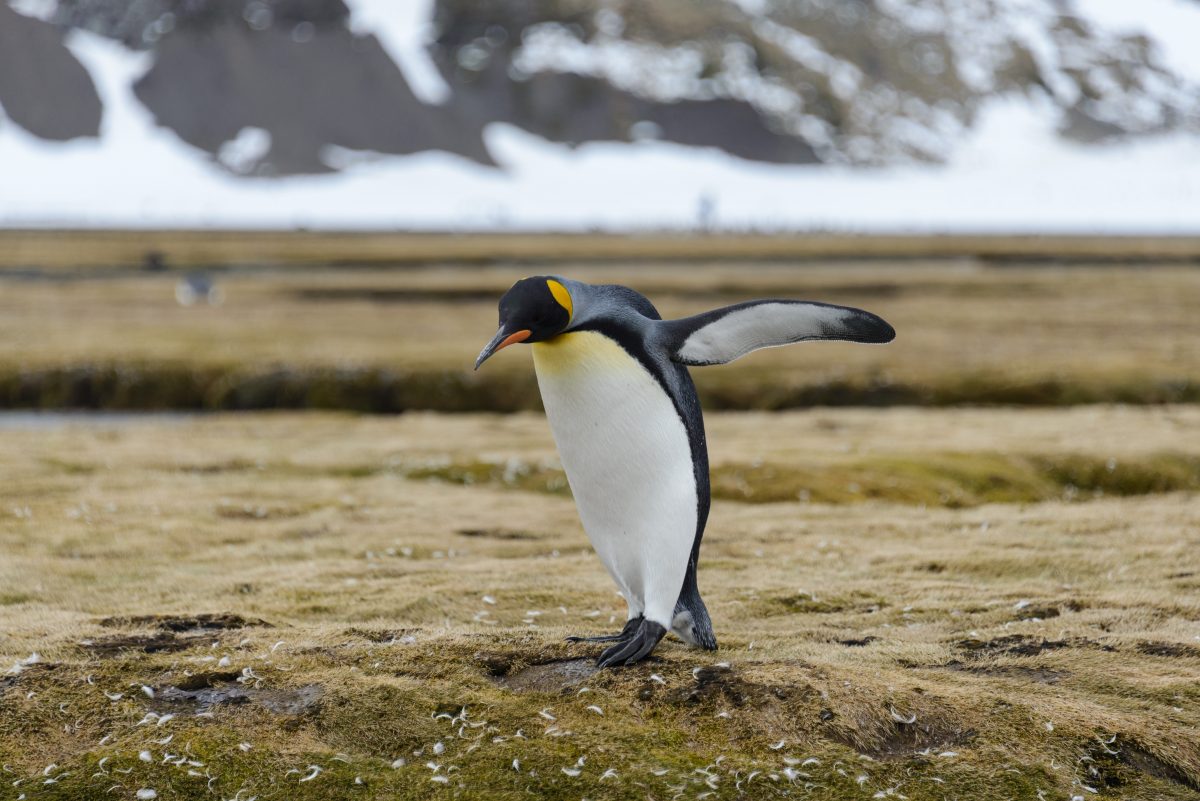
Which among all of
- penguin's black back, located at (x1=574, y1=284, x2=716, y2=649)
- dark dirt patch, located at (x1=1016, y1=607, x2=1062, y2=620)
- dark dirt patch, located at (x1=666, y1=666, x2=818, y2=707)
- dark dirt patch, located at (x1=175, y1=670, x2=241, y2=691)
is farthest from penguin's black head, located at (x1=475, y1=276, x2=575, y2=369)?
dark dirt patch, located at (x1=1016, y1=607, x2=1062, y2=620)

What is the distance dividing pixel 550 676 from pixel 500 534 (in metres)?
6.23

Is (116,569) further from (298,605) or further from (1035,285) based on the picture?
(1035,285)

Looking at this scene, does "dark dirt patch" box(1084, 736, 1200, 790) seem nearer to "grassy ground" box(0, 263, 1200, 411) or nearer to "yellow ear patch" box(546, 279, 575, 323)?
"yellow ear patch" box(546, 279, 575, 323)

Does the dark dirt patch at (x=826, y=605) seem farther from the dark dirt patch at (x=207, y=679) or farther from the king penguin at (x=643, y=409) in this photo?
the dark dirt patch at (x=207, y=679)

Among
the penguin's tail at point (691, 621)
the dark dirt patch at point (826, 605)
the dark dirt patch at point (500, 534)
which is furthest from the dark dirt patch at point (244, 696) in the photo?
the dark dirt patch at point (500, 534)

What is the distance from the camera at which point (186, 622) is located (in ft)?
35.2

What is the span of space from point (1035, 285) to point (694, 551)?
191 feet

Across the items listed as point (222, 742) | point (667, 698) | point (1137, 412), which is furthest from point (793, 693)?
point (1137, 412)

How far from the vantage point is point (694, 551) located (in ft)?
31.4

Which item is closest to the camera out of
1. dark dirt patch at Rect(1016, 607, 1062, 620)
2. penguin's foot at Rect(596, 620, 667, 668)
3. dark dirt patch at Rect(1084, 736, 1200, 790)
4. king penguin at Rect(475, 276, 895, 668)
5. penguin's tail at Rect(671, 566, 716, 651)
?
dark dirt patch at Rect(1084, 736, 1200, 790)

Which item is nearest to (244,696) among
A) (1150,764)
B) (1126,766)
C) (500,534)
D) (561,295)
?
(561,295)

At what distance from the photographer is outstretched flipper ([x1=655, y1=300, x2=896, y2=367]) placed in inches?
350

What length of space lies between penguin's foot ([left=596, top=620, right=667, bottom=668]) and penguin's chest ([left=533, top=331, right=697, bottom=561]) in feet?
1.84

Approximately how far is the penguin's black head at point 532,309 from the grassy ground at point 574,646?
2.54 meters
